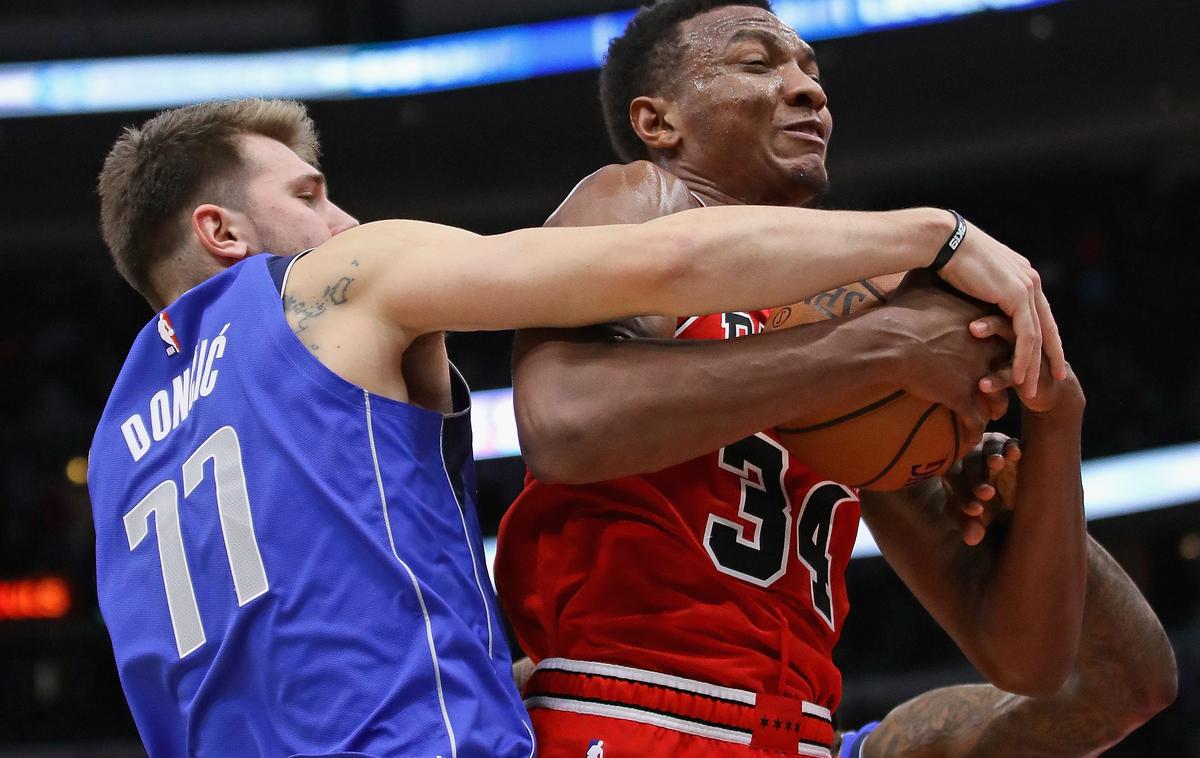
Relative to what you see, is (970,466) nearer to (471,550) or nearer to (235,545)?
(471,550)

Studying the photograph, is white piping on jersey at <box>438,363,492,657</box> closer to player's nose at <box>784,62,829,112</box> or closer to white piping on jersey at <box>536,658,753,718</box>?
white piping on jersey at <box>536,658,753,718</box>

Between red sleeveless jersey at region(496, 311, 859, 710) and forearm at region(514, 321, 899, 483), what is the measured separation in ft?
0.88

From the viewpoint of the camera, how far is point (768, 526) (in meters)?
2.65

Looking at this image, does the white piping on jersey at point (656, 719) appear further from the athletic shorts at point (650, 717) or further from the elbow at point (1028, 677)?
the elbow at point (1028, 677)

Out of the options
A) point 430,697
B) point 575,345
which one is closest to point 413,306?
point 575,345

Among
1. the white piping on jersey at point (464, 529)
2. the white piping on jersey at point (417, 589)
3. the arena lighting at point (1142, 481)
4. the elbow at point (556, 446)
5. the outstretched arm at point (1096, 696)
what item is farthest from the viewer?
the arena lighting at point (1142, 481)

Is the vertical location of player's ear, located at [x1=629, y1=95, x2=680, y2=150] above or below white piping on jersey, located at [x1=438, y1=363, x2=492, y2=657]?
above

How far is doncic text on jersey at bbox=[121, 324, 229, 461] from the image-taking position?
8.05ft

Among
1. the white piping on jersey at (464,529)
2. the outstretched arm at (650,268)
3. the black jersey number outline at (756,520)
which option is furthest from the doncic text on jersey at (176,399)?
the black jersey number outline at (756,520)

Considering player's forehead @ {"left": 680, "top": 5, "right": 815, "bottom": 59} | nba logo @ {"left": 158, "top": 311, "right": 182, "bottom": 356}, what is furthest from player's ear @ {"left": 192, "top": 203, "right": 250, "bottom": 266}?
player's forehead @ {"left": 680, "top": 5, "right": 815, "bottom": 59}

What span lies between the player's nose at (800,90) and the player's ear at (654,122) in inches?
10.4

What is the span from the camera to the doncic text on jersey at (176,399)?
246 centimetres

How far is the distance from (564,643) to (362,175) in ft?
43.1

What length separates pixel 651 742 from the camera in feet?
7.95
